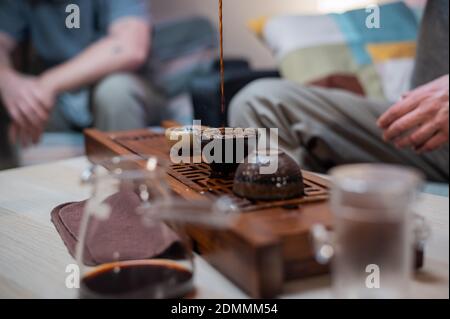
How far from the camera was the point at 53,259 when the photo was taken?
2.56 feet

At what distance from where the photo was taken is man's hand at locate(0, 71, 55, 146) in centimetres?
207

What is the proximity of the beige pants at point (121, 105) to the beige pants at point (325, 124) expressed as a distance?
802 millimetres

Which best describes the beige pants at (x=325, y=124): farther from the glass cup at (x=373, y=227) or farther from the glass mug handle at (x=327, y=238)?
the glass cup at (x=373, y=227)

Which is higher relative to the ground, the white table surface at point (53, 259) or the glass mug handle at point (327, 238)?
the glass mug handle at point (327, 238)

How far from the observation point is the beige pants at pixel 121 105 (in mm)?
2156

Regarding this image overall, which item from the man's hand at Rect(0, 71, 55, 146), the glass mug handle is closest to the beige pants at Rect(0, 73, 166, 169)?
the man's hand at Rect(0, 71, 55, 146)

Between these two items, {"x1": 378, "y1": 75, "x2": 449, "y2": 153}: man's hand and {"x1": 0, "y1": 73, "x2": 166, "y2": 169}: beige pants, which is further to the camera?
{"x1": 0, "y1": 73, "x2": 166, "y2": 169}: beige pants

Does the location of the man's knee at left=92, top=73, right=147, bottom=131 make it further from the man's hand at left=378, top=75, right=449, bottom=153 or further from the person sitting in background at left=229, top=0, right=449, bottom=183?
the man's hand at left=378, top=75, right=449, bottom=153

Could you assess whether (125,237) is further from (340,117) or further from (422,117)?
(340,117)

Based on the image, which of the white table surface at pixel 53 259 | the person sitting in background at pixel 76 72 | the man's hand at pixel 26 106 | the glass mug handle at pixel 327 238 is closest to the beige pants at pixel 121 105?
the person sitting in background at pixel 76 72

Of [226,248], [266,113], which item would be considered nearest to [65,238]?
[226,248]

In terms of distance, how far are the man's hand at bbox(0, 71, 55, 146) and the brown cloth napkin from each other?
1.49m

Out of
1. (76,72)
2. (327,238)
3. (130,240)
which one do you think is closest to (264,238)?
(327,238)

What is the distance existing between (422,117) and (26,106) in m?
1.45
